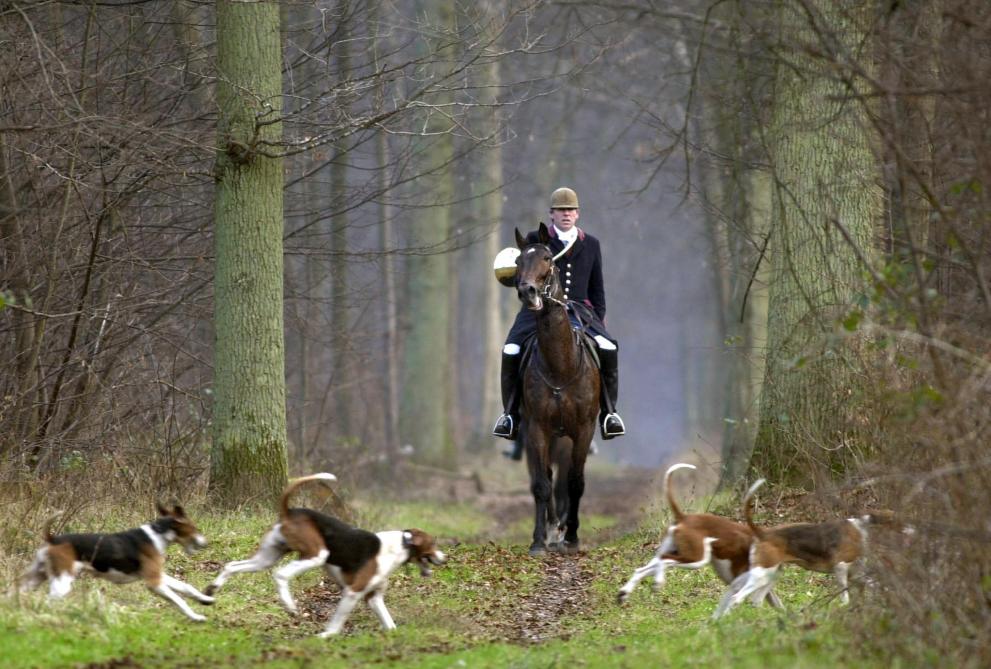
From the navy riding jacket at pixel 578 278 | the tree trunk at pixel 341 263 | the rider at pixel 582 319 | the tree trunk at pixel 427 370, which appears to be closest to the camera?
the rider at pixel 582 319

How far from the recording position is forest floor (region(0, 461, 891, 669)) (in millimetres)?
7812

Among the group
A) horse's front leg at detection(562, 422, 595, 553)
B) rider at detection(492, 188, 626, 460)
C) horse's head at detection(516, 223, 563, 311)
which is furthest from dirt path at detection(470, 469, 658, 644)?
horse's head at detection(516, 223, 563, 311)

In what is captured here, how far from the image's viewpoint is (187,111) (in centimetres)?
1448

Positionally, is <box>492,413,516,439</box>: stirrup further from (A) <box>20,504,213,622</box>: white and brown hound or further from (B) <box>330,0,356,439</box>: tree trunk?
(A) <box>20,504,213,622</box>: white and brown hound

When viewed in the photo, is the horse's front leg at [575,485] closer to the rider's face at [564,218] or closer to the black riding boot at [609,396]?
the black riding boot at [609,396]

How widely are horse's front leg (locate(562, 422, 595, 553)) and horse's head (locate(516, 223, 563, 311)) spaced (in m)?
1.77

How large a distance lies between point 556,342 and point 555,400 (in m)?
0.66

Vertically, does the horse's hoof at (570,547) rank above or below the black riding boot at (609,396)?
below

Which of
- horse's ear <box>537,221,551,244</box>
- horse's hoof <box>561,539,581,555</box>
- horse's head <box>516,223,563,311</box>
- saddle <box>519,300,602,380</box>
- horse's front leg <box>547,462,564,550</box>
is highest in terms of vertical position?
horse's ear <box>537,221,551,244</box>

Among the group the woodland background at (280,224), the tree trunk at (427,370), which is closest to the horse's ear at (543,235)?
the woodland background at (280,224)

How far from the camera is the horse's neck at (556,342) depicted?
13000 millimetres

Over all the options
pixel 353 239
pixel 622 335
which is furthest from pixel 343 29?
pixel 622 335

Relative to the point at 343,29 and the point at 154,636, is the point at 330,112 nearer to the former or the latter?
the point at 343,29

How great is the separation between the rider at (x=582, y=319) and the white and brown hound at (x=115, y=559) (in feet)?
17.7
